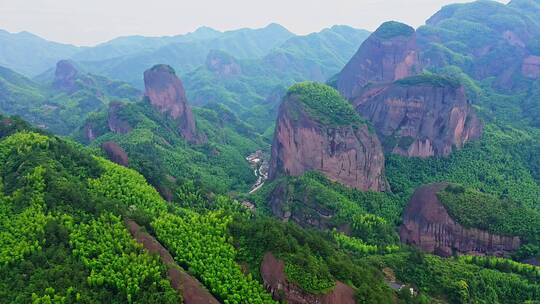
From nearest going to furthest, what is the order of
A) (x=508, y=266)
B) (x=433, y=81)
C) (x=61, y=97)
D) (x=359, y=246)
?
1. (x=508, y=266)
2. (x=359, y=246)
3. (x=433, y=81)
4. (x=61, y=97)

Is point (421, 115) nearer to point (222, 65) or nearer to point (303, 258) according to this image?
point (303, 258)

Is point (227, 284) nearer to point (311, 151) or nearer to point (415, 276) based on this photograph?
point (415, 276)

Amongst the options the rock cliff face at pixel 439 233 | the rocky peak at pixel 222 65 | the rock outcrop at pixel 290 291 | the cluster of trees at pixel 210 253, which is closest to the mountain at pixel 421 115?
the rock cliff face at pixel 439 233

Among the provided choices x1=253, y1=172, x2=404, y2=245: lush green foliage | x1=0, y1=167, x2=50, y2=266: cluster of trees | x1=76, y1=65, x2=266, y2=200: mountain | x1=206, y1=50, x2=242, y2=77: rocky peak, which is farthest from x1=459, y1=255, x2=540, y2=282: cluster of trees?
x1=206, y1=50, x2=242, y2=77: rocky peak

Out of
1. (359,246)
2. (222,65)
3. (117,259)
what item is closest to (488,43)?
(359,246)

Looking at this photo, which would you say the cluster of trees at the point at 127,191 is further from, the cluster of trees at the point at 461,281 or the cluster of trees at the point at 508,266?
the cluster of trees at the point at 508,266

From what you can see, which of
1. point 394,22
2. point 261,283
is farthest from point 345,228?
point 394,22

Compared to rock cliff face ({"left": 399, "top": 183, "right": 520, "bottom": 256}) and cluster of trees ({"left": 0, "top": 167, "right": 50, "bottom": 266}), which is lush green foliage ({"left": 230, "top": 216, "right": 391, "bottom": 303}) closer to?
cluster of trees ({"left": 0, "top": 167, "right": 50, "bottom": 266})
